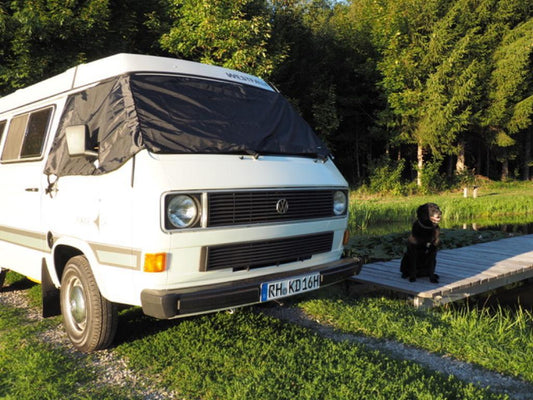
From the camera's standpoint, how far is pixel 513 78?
84.3 feet

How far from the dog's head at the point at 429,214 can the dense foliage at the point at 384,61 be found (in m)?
11.1

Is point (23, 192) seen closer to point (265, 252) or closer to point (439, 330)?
point (265, 252)

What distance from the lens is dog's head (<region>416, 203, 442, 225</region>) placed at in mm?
5559

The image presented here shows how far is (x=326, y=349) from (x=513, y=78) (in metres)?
27.0

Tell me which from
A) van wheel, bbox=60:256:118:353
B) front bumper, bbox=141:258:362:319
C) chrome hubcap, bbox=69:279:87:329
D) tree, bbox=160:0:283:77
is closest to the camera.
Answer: front bumper, bbox=141:258:362:319

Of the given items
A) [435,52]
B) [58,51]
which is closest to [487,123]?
[435,52]

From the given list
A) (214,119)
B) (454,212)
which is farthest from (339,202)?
(454,212)

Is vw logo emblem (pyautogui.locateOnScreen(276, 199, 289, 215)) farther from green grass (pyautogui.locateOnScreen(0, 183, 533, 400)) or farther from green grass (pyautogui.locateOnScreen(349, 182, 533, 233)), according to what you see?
green grass (pyautogui.locateOnScreen(349, 182, 533, 233))

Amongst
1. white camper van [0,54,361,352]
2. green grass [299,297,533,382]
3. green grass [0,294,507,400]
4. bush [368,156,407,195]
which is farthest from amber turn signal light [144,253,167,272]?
bush [368,156,407,195]

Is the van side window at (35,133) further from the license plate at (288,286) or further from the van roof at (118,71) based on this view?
the license plate at (288,286)

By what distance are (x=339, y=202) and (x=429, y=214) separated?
1824 millimetres

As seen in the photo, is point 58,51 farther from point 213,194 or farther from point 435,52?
point 435,52

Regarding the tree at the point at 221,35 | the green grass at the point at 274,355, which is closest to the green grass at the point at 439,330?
the green grass at the point at 274,355

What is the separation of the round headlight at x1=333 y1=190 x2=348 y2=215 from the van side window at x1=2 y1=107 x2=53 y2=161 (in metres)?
2.95
